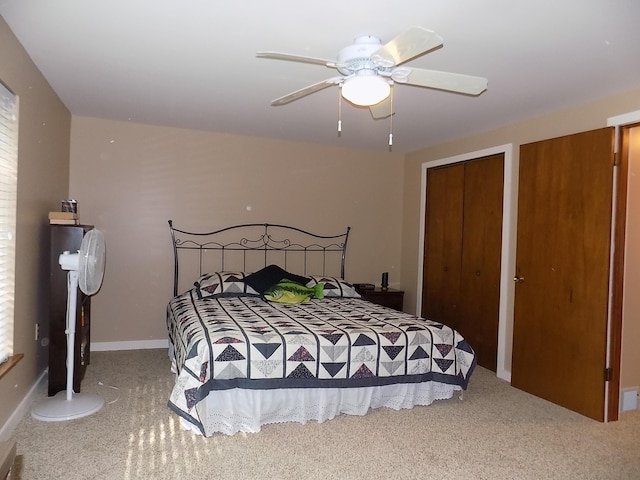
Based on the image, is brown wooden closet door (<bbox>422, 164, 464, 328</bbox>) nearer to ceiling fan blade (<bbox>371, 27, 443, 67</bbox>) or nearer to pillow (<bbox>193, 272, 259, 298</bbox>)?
pillow (<bbox>193, 272, 259, 298</bbox>)

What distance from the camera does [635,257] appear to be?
3.35 m

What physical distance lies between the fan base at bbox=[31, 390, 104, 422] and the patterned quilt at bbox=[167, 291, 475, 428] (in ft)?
1.94

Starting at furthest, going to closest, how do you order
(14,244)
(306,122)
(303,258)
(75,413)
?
(303,258)
(306,122)
(75,413)
(14,244)

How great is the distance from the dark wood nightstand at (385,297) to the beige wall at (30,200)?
3.04 m

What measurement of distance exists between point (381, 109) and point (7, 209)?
2518 mm

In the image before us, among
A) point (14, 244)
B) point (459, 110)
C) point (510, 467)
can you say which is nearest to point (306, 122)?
point (459, 110)

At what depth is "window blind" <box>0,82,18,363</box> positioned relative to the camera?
2547 mm

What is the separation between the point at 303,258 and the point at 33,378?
287cm

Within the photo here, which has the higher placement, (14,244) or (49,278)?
(14,244)

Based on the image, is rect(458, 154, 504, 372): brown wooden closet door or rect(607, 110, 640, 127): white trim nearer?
rect(607, 110, 640, 127): white trim

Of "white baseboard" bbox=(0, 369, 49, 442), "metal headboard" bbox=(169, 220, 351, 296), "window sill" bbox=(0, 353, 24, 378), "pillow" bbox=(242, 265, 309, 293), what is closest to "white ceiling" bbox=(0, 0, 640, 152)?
"metal headboard" bbox=(169, 220, 351, 296)

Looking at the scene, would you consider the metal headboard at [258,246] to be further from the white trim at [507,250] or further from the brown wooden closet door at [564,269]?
the brown wooden closet door at [564,269]

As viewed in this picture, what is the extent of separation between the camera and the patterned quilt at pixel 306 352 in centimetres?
275

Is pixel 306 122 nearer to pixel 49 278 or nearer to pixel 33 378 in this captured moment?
pixel 49 278
